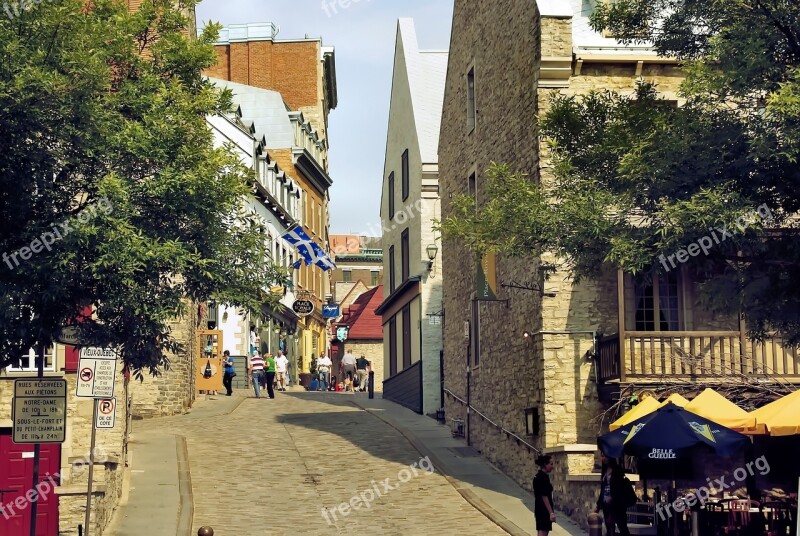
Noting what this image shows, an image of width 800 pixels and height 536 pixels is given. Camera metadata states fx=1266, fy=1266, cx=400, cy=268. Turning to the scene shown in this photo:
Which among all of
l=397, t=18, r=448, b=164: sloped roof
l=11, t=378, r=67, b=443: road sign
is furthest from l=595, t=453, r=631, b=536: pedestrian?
l=397, t=18, r=448, b=164: sloped roof

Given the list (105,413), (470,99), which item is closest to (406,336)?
(470,99)

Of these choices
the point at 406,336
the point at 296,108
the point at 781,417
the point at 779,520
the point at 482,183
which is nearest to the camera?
the point at 781,417

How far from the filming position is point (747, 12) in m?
15.0

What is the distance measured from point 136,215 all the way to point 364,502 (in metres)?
7.51

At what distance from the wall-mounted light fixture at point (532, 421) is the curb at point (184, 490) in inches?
236

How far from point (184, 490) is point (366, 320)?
49.9 m

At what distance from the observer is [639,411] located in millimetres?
19109

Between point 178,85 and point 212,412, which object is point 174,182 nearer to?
point 178,85

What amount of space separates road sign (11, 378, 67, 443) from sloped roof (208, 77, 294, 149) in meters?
45.0

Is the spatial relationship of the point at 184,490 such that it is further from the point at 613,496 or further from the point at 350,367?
the point at 350,367

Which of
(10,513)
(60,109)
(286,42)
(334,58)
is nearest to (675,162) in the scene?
(60,109)

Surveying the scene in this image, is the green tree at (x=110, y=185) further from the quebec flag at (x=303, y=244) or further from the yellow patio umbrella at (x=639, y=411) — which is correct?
the quebec flag at (x=303, y=244)

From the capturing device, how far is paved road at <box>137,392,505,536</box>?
20.0 metres

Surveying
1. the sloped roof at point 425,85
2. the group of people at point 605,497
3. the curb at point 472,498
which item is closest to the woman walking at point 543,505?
the group of people at point 605,497
